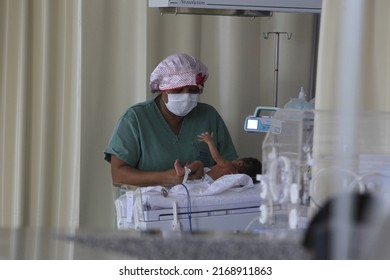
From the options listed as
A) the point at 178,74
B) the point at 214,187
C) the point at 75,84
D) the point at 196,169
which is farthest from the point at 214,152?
the point at 75,84

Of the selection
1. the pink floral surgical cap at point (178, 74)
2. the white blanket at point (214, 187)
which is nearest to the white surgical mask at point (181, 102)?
the pink floral surgical cap at point (178, 74)

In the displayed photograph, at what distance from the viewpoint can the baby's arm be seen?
11.7 feet

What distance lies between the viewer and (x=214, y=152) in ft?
11.9

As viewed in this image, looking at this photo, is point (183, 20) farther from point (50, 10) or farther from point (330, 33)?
point (330, 33)

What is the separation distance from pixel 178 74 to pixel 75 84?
68cm

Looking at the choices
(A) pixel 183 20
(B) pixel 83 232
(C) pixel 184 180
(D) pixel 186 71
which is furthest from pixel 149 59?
(B) pixel 83 232

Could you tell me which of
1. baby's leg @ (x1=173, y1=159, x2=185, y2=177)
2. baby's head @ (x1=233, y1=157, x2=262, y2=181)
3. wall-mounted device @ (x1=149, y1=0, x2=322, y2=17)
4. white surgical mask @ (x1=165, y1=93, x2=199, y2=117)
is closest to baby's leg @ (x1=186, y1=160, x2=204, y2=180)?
baby's leg @ (x1=173, y1=159, x2=185, y2=177)

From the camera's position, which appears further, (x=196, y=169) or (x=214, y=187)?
(x=196, y=169)

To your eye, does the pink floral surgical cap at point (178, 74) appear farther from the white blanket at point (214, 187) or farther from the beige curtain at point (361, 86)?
the beige curtain at point (361, 86)

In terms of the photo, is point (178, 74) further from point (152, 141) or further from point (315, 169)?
point (315, 169)

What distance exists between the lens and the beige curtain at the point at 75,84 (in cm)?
398

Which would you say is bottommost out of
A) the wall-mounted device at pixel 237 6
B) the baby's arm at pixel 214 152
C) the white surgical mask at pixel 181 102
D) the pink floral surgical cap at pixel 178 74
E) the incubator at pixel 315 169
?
the baby's arm at pixel 214 152

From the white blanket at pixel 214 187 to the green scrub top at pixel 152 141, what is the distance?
49 centimetres

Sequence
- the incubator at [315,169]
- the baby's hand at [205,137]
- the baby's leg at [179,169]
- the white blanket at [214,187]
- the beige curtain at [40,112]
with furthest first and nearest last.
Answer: the beige curtain at [40,112] → the baby's hand at [205,137] → the baby's leg at [179,169] → the white blanket at [214,187] → the incubator at [315,169]
